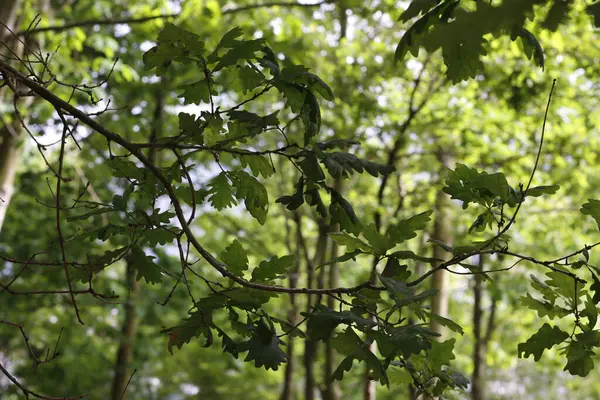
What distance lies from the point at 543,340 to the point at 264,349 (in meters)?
0.73

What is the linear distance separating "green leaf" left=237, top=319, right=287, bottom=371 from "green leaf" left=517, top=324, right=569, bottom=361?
2.14 ft

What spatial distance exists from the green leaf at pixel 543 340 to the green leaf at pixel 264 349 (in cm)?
65

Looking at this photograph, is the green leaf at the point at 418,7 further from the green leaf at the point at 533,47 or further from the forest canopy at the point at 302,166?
the green leaf at the point at 533,47

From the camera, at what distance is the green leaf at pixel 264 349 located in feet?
4.77

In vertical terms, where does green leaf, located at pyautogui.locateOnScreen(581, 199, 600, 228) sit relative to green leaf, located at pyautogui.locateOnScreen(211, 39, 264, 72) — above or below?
below

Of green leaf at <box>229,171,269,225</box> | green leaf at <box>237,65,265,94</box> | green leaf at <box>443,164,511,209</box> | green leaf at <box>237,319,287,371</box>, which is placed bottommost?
green leaf at <box>237,319,287,371</box>

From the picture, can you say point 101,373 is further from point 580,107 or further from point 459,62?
point 459,62

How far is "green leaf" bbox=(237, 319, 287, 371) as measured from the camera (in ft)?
4.77

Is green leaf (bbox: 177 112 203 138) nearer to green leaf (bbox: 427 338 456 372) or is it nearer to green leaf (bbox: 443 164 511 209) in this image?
green leaf (bbox: 443 164 511 209)

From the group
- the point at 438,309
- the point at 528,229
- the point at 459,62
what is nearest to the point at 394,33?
the point at 438,309

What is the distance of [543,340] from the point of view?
5.29ft

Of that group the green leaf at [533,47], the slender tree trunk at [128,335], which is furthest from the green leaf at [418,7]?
the slender tree trunk at [128,335]

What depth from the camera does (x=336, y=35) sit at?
286 inches

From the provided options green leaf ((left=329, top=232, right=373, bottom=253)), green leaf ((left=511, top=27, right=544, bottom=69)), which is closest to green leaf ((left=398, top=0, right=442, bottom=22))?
green leaf ((left=511, top=27, right=544, bottom=69))
